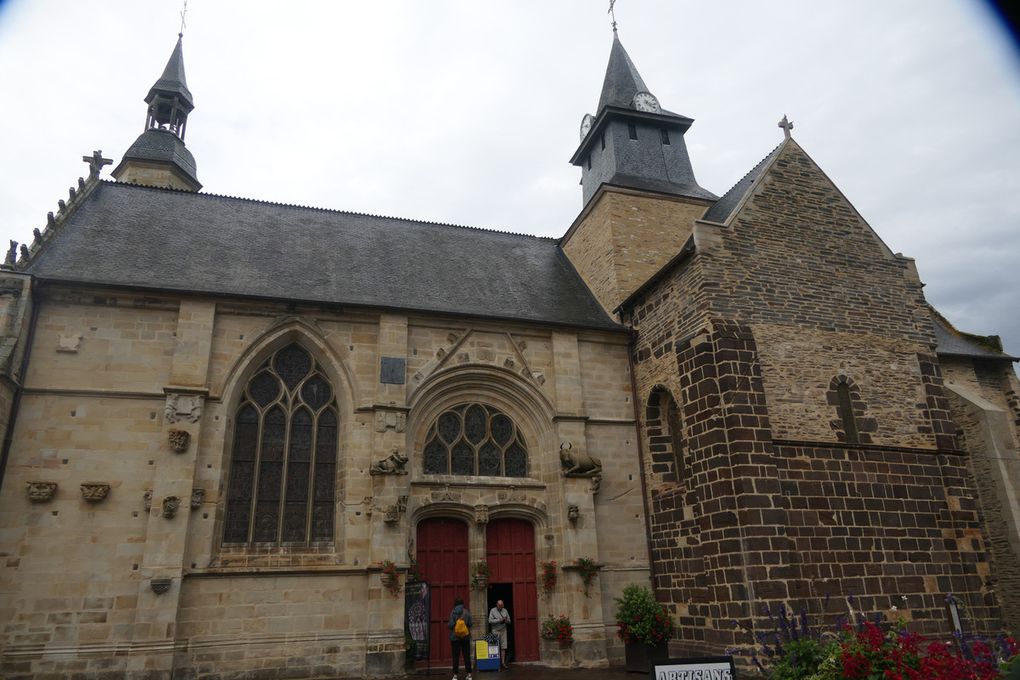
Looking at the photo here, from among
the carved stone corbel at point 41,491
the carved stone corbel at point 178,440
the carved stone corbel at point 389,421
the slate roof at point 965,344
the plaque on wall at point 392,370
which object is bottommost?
the carved stone corbel at point 41,491

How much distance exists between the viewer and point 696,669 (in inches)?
219

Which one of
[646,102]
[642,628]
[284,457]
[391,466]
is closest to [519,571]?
[642,628]

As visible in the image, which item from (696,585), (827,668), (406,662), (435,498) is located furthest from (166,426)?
(827,668)

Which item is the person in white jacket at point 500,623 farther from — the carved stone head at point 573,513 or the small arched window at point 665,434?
the small arched window at point 665,434

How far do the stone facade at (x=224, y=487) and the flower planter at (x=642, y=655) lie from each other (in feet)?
2.00

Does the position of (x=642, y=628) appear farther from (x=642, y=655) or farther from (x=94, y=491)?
(x=94, y=491)

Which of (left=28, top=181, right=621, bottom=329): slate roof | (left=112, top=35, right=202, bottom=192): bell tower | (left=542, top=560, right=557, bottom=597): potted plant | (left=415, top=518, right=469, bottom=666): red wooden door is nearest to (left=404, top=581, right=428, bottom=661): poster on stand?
(left=415, top=518, right=469, bottom=666): red wooden door

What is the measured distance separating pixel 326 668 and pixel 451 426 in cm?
476

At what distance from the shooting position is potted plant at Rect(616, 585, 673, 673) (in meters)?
11.7

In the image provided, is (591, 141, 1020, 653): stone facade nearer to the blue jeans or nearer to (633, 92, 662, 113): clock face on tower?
the blue jeans

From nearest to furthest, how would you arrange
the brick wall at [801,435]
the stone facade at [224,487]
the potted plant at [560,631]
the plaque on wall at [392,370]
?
the stone facade at [224,487]
the brick wall at [801,435]
the potted plant at [560,631]
the plaque on wall at [392,370]

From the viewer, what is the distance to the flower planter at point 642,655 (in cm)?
1162

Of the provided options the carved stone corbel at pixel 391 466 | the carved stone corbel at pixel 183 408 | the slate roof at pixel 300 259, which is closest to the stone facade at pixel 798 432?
the slate roof at pixel 300 259

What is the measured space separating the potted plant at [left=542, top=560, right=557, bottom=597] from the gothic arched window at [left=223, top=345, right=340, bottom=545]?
3983 millimetres
